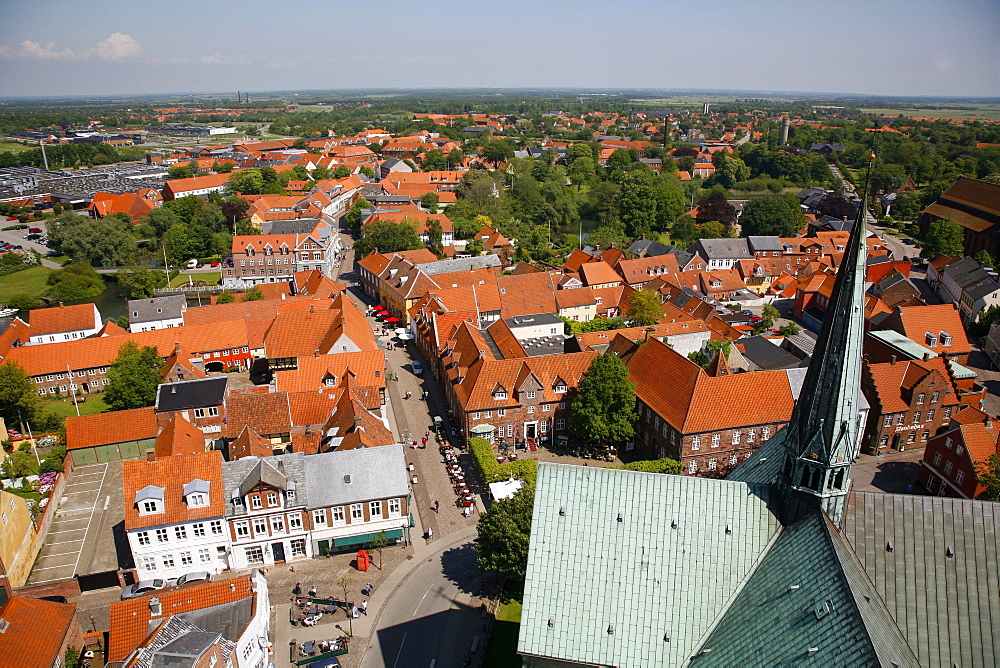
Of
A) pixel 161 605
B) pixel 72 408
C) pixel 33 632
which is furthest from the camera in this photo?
pixel 72 408

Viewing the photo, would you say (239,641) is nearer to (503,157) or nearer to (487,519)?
(487,519)

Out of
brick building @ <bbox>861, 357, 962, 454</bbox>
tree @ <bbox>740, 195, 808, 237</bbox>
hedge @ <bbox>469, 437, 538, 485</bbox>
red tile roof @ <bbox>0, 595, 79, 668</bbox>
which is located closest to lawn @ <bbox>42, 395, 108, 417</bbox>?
red tile roof @ <bbox>0, 595, 79, 668</bbox>

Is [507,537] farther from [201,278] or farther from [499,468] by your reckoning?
[201,278]

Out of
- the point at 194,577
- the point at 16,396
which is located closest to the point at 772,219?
the point at 194,577

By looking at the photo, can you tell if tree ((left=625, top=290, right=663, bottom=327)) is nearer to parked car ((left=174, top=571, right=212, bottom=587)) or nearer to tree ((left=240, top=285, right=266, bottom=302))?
tree ((left=240, top=285, right=266, bottom=302))

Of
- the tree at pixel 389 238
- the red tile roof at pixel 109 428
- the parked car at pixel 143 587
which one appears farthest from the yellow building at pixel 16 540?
the tree at pixel 389 238

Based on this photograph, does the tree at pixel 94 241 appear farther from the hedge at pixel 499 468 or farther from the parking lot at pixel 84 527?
the hedge at pixel 499 468

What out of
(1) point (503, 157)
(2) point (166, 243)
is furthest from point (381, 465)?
(1) point (503, 157)
